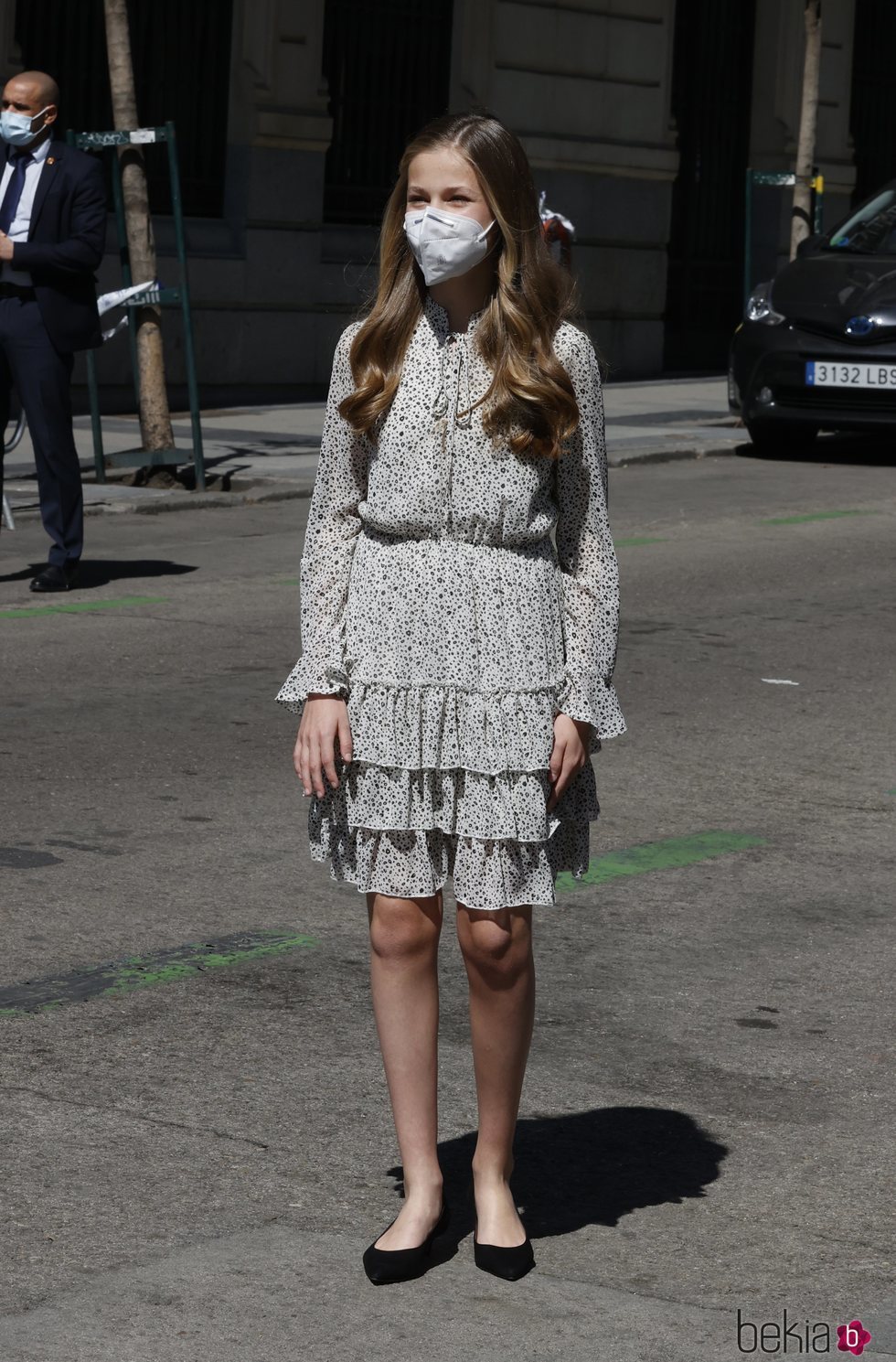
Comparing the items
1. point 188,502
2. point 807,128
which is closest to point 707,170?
point 807,128

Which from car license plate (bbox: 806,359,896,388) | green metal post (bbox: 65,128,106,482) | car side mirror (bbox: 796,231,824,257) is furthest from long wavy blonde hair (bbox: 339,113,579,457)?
car side mirror (bbox: 796,231,824,257)

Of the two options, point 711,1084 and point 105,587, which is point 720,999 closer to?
point 711,1084

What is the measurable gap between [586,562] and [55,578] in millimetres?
6784

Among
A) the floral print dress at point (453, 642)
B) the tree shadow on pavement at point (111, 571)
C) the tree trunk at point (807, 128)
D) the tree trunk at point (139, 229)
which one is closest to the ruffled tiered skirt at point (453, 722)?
the floral print dress at point (453, 642)

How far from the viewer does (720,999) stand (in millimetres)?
5008

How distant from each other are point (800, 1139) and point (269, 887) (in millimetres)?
1896

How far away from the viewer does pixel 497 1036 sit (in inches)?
143

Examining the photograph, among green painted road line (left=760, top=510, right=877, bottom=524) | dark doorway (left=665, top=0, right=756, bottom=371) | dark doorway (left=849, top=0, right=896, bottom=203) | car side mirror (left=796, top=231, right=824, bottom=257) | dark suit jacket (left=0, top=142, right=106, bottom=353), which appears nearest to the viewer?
dark suit jacket (left=0, top=142, right=106, bottom=353)

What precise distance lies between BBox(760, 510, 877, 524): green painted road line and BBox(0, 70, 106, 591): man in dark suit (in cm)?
476

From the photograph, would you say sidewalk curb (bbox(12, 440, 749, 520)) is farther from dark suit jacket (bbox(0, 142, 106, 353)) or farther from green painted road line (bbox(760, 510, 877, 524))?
dark suit jacket (bbox(0, 142, 106, 353))

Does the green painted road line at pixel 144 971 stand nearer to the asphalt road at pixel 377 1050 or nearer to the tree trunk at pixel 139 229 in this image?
the asphalt road at pixel 377 1050

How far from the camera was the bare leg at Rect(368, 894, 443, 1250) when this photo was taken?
3.58 meters

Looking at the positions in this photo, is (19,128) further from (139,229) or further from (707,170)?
(707,170)

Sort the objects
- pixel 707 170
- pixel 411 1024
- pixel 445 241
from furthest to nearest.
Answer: pixel 707 170, pixel 411 1024, pixel 445 241
